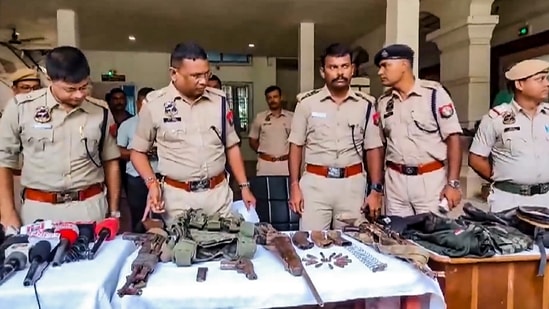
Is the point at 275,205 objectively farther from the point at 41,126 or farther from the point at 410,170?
the point at 41,126

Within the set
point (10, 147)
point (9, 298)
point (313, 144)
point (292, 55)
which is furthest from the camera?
point (292, 55)

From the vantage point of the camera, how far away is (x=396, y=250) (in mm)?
1678

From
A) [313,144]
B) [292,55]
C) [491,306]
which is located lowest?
[491,306]

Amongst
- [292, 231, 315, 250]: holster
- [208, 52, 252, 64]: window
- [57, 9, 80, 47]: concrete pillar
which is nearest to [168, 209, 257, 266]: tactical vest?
[292, 231, 315, 250]: holster

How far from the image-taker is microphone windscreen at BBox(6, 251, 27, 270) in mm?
1509

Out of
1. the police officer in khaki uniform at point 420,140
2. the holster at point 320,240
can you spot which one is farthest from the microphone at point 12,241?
the police officer in khaki uniform at point 420,140

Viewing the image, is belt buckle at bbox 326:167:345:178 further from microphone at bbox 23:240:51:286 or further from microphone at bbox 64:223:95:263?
microphone at bbox 23:240:51:286

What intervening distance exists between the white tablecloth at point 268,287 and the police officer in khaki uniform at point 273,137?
3.63 meters

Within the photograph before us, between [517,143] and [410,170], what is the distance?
57 centimetres

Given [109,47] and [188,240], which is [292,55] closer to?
Result: [109,47]

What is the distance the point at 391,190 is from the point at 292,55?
9.09m

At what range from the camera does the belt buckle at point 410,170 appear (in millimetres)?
2738

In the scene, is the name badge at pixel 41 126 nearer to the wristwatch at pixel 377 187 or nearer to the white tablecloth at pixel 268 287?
the white tablecloth at pixel 268 287

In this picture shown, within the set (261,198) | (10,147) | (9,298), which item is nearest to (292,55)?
(261,198)
